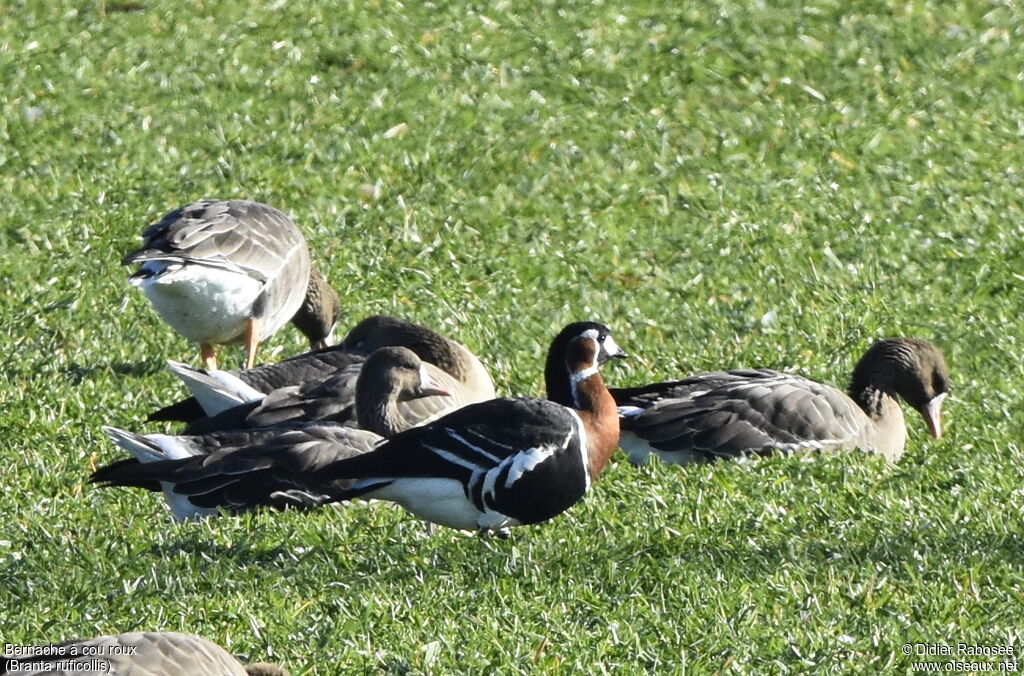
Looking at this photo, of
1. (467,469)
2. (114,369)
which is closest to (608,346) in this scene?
(467,469)

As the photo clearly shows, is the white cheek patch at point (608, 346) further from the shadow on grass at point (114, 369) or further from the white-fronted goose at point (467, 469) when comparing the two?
the shadow on grass at point (114, 369)

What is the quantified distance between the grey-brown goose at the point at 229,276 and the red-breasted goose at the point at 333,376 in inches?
21.2

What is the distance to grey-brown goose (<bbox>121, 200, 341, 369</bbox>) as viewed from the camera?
380 inches

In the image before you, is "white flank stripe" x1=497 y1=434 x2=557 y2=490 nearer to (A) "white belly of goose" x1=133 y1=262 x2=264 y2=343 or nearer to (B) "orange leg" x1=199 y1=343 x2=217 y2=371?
(A) "white belly of goose" x1=133 y1=262 x2=264 y2=343

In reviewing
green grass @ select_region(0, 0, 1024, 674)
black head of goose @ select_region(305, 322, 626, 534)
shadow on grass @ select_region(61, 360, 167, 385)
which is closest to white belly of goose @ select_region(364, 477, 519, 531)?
black head of goose @ select_region(305, 322, 626, 534)

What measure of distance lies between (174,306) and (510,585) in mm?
3979

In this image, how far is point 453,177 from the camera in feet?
41.0

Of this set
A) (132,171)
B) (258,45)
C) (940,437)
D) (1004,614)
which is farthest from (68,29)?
(1004,614)

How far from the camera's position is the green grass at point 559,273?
637 cm

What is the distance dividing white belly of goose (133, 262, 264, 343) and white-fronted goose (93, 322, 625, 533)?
7.07 ft

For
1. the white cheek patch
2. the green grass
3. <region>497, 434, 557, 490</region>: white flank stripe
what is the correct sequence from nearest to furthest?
the green grass
<region>497, 434, 557, 490</region>: white flank stripe
the white cheek patch

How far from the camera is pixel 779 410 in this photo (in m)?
8.82

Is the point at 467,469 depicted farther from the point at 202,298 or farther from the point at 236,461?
the point at 202,298

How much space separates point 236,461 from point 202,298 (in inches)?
95.8
